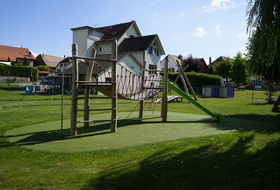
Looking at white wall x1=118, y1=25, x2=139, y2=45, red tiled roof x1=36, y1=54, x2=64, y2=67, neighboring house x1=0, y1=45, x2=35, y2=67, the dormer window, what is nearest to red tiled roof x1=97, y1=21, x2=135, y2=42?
white wall x1=118, y1=25, x2=139, y2=45

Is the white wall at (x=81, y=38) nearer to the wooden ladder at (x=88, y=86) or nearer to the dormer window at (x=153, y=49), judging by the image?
the dormer window at (x=153, y=49)

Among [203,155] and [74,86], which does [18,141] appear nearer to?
[74,86]

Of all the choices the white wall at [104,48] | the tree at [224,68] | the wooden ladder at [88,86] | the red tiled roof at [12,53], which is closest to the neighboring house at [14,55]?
the red tiled roof at [12,53]

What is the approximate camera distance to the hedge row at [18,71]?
40312 millimetres

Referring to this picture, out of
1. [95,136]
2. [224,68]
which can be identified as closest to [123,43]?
[224,68]

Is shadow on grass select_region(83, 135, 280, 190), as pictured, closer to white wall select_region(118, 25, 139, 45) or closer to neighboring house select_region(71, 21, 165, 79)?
neighboring house select_region(71, 21, 165, 79)

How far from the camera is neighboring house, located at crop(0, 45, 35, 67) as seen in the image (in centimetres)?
5708

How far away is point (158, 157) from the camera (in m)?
4.79

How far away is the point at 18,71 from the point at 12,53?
22200mm

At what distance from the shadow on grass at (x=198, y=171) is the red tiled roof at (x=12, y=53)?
62.0m

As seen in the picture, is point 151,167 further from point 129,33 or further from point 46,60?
point 46,60

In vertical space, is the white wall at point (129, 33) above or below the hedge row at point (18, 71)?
above

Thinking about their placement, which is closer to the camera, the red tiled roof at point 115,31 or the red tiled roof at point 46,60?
the red tiled roof at point 115,31

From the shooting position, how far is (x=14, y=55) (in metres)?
60.7
